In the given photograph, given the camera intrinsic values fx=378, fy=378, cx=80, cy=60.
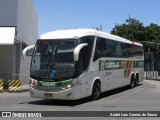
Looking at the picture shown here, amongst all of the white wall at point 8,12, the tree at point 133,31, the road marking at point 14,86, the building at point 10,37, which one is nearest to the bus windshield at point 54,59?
the road marking at point 14,86

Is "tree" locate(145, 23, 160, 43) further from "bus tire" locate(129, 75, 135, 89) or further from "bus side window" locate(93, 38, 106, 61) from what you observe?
"bus side window" locate(93, 38, 106, 61)

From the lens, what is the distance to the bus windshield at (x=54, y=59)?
15.3m

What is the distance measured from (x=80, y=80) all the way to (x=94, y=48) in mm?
1995

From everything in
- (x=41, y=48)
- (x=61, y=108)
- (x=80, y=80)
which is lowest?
(x=61, y=108)

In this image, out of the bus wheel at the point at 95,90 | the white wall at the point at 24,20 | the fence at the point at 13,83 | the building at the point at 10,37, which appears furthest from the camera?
the white wall at the point at 24,20

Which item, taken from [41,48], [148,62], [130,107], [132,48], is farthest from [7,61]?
[148,62]

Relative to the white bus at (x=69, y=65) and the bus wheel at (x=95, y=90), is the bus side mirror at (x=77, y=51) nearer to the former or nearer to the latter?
the white bus at (x=69, y=65)

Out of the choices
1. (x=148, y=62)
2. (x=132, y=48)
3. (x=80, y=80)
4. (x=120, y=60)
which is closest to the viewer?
(x=80, y=80)

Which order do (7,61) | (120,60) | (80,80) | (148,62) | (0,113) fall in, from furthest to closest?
(148,62) < (7,61) < (120,60) < (80,80) < (0,113)

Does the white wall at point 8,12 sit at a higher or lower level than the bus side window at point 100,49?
higher

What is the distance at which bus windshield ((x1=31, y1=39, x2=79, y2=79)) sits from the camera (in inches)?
603

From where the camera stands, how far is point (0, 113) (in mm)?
8328

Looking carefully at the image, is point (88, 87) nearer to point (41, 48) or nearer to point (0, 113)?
point (41, 48)

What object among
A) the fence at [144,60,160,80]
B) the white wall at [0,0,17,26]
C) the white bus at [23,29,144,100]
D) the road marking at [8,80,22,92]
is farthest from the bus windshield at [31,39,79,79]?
the fence at [144,60,160,80]
